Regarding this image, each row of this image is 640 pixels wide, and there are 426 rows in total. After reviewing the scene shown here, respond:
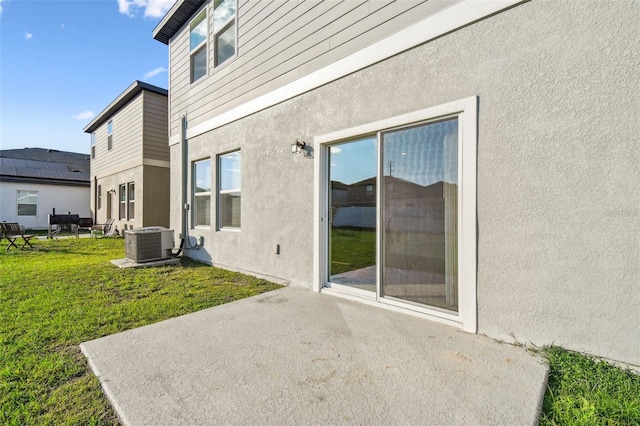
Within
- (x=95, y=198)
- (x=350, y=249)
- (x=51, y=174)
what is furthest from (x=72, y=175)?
(x=350, y=249)

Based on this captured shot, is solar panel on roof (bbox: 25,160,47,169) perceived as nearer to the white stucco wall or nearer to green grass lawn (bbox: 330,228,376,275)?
the white stucco wall

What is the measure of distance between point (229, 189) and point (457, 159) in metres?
4.46

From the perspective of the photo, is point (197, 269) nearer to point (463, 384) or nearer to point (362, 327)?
point (362, 327)

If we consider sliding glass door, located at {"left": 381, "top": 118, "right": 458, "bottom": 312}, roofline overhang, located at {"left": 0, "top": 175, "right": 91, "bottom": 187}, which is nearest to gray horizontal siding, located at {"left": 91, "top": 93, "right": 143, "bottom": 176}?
roofline overhang, located at {"left": 0, "top": 175, "right": 91, "bottom": 187}

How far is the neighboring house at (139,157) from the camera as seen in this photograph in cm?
1047

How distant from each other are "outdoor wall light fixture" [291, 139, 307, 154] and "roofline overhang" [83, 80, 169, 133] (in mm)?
8738

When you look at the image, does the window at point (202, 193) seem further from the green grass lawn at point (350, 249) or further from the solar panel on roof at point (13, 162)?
the solar panel on roof at point (13, 162)

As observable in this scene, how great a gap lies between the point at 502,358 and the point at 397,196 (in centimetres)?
182

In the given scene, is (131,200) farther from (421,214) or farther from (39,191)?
(421,214)

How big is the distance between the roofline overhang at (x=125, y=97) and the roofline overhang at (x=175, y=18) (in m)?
2.99

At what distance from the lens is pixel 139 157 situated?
10.6 meters

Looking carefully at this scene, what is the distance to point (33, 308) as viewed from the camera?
11.5 ft

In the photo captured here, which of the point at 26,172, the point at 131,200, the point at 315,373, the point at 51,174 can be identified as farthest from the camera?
the point at 51,174

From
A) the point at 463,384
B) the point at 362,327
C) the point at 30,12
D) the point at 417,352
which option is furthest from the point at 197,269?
the point at 30,12
